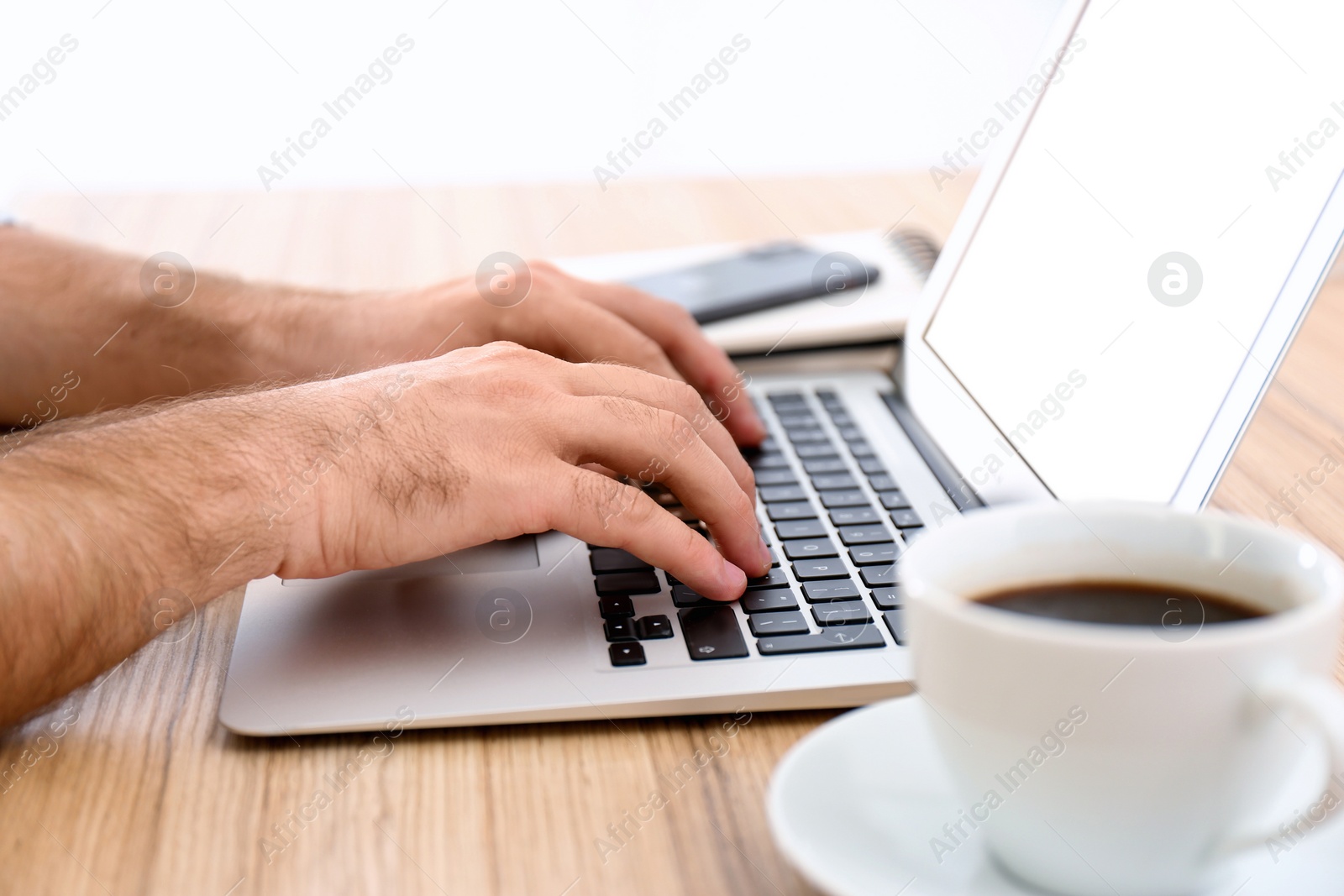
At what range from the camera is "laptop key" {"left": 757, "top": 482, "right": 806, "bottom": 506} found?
658mm

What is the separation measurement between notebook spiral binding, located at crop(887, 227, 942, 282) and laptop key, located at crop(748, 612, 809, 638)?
52cm

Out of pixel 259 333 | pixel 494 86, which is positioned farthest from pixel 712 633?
pixel 494 86

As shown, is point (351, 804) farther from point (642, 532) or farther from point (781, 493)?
point (781, 493)

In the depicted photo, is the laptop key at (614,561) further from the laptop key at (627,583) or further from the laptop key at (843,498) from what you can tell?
the laptop key at (843,498)

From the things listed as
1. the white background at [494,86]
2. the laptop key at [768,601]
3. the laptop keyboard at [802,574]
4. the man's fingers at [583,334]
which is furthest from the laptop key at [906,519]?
the white background at [494,86]

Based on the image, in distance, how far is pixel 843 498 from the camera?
646 mm

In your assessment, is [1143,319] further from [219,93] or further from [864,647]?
[219,93]

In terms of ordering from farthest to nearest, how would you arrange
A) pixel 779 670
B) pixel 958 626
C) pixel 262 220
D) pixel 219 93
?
pixel 219 93 → pixel 262 220 → pixel 779 670 → pixel 958 626

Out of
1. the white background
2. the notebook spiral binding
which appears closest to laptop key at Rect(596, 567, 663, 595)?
the notebook spiral binding

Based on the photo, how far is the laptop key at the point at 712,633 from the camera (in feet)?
1.58

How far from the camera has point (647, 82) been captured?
3.44 metres

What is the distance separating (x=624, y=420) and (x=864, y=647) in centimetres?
17

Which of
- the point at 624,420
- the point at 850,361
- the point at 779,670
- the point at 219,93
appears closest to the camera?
the point at 779,670

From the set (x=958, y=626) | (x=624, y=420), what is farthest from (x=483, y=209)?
(x=958, y=626)
